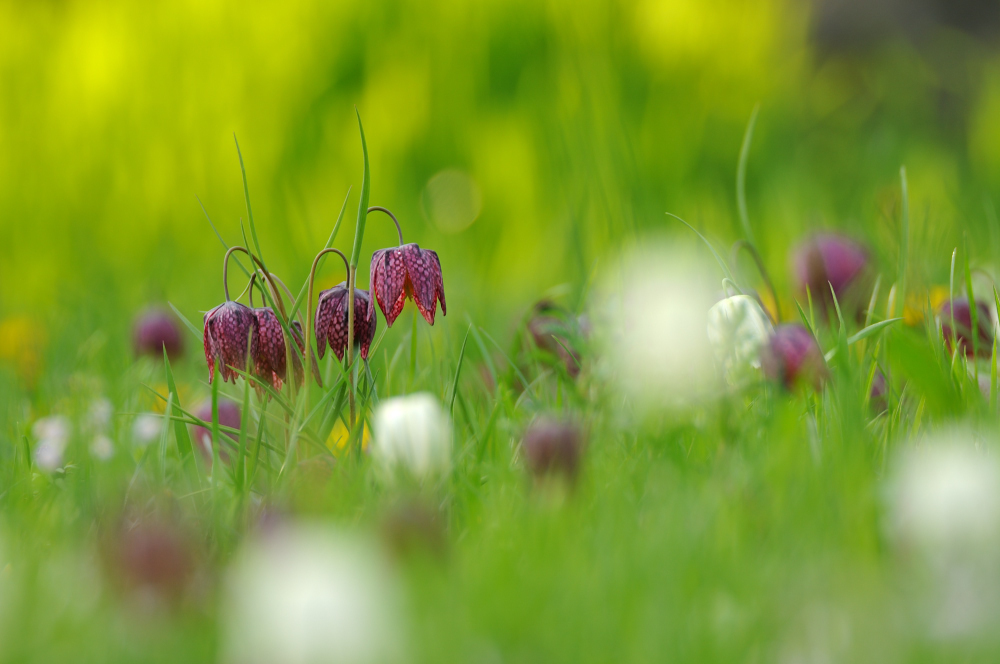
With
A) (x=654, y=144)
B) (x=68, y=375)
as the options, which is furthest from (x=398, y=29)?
(x=68, y=375)

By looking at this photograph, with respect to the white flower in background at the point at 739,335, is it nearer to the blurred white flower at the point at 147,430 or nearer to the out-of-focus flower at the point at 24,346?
the blurred white flower at the point at 147,430

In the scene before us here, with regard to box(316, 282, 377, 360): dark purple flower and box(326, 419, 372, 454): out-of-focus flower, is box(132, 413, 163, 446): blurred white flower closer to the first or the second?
box(326, 419, 372, 454): out-of-focus flower

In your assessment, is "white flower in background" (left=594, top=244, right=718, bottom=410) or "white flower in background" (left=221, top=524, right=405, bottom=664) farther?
"white flower in background" (left=594, top=244, right=718, bottom=410)

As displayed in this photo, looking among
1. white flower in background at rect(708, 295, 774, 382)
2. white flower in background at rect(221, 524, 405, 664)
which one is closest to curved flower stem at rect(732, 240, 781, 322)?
white flower in background at rect(708, 295, 774, 382)

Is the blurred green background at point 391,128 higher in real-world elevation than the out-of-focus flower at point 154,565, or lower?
higher

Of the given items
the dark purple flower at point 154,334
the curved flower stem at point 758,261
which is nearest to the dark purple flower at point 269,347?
the curved flower stem at point 758,261

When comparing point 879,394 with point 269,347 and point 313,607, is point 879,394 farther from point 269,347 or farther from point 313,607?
point 313,607
